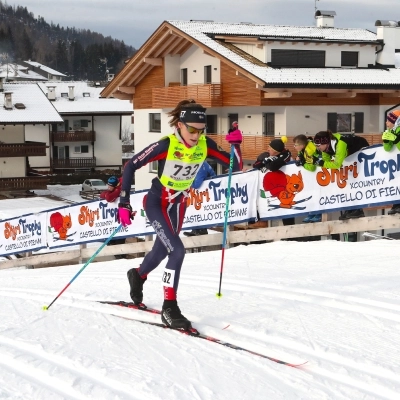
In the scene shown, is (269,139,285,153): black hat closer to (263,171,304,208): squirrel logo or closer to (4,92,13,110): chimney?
(263,171,304,208): squirrel logo

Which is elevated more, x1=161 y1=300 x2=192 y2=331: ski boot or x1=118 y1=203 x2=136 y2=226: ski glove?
x1=118 y1=203 x2=136 y2=226: ski glove

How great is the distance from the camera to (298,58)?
1218 inches

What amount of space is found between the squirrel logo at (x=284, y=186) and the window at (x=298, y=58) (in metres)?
19.6

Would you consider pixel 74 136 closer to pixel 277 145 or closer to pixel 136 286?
pixel 277 145

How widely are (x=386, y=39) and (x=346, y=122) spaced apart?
526cm

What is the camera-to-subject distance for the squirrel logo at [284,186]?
454 inches

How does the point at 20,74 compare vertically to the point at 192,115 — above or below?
above

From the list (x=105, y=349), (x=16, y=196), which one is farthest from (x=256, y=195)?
(x=16, y=196)

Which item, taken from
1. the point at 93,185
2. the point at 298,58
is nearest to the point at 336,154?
the point at 298,58

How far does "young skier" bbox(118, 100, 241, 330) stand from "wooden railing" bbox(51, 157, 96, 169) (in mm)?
56078

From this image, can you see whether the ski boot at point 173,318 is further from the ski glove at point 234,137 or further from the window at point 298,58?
the window at point 298,58

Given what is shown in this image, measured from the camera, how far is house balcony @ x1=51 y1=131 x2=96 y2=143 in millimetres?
61344

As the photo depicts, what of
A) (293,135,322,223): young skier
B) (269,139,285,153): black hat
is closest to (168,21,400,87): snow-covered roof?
(269,139,285,153): black hat

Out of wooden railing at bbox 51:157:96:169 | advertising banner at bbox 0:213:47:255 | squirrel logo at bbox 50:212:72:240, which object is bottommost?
wooden railing at bbox 51:157:96:169
